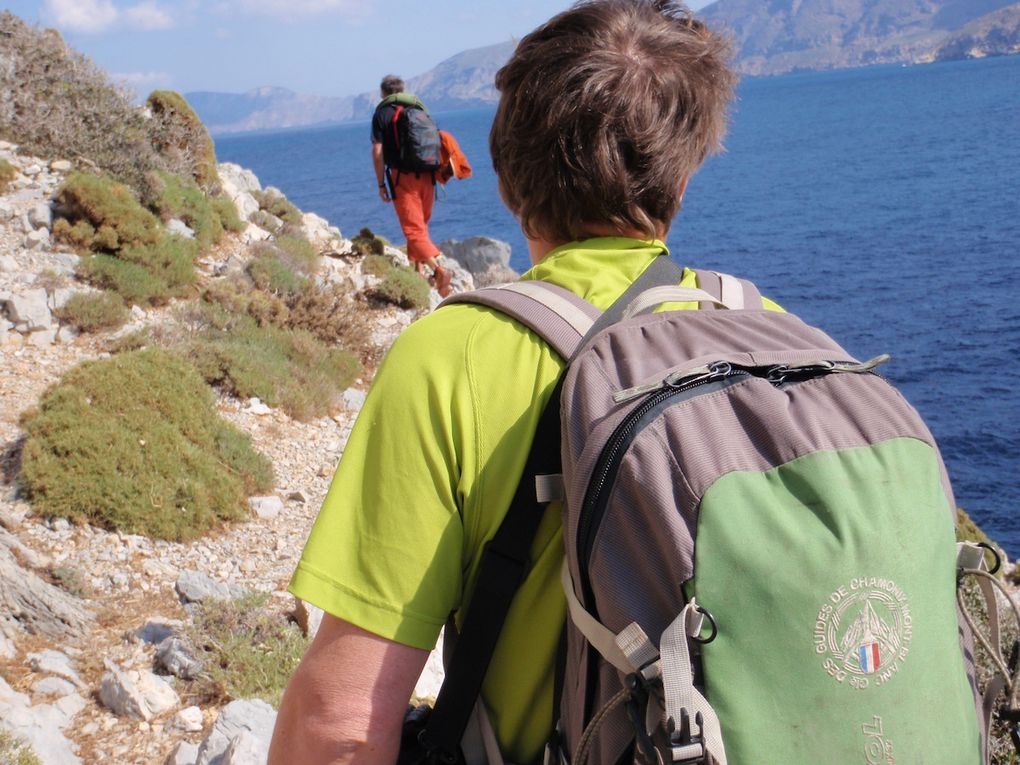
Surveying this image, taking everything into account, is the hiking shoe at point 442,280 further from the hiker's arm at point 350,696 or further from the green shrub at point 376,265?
the hiker's arm at point 350,696

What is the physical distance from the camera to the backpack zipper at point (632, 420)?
1.25 meters

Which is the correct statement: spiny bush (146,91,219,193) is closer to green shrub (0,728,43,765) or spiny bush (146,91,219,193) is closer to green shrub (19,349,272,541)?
green shrub (19,349,272,541)

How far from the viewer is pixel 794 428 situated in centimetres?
130

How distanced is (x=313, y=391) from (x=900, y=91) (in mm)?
113660

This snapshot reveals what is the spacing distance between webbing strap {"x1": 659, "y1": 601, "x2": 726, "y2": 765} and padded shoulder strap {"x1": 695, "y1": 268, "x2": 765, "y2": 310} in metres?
0.61

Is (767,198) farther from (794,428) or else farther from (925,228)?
(794,428)

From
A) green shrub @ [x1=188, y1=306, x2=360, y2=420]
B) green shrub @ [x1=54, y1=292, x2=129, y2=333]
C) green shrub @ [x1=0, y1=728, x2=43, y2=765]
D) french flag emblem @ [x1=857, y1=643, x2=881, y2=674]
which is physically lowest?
green shrub @ [x1=0, y1=728, x2=43, y2=765]

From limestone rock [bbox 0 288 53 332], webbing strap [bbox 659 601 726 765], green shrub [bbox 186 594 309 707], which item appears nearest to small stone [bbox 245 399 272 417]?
limestone rock [bbox 0 288 53 332]

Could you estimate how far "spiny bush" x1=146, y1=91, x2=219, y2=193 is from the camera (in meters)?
12.9

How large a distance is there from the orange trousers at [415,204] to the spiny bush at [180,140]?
4.09 m

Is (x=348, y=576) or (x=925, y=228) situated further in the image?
(x=925, y=228)

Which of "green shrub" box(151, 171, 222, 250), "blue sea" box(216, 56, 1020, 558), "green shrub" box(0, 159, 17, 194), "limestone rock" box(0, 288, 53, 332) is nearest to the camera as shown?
"limestone rock" box(0, 288, 53, 332)

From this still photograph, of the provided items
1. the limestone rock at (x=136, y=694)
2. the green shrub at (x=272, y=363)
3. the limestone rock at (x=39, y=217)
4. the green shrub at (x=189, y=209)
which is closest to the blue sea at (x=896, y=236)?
the limestone rock at (x=136, y=694)

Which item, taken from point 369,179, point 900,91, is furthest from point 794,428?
point 900,91
